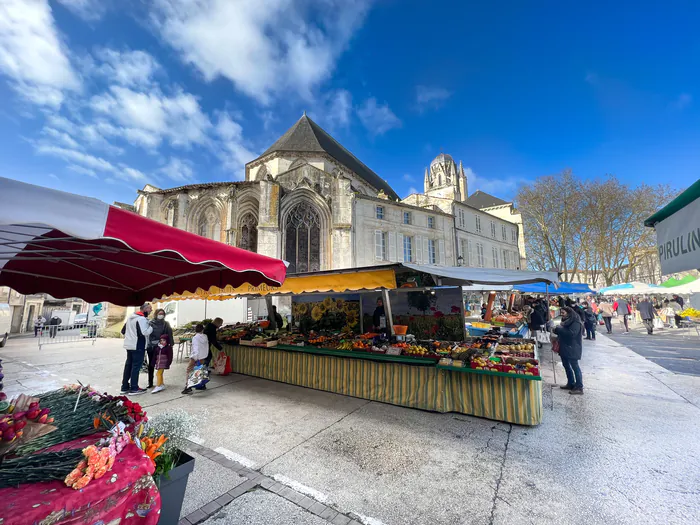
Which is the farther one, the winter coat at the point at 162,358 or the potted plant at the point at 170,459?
the winter coat at the point at 162,358

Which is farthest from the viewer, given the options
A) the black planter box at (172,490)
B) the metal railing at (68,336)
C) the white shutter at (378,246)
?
the white shutter at (378,246)

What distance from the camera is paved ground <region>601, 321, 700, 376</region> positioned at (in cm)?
→ 812

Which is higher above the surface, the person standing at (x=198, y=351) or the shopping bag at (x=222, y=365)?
the person standing at (x=198, y=351)

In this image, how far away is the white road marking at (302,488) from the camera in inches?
111

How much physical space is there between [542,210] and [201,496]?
32878mm

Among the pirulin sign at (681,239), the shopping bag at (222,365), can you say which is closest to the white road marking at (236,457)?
the shopping bag at (222,365)

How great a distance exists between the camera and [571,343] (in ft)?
19.1

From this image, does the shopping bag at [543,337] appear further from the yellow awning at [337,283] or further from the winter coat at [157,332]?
the winter coat at [157,332]

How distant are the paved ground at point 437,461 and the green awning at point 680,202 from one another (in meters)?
2.55

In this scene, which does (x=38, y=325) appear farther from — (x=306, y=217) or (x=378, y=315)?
(x=378, y=315)

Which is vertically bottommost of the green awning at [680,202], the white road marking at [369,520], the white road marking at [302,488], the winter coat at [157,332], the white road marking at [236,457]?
the white road marking at [369,520]

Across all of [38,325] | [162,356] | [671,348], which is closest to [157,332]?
[162,356]

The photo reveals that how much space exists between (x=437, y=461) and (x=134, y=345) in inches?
235

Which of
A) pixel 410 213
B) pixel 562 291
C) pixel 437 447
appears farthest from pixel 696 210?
pixel 410 213
